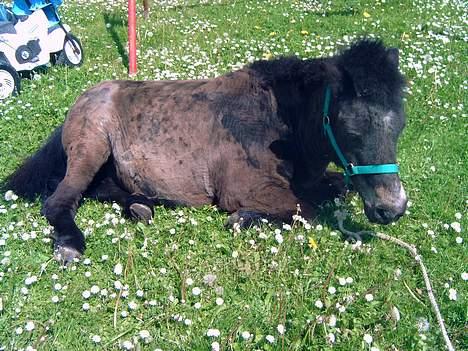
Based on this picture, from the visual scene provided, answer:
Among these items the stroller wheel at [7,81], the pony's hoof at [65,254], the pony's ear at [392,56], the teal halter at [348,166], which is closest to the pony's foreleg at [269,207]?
the teal halter at [348,166]

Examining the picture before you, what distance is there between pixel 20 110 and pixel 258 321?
533cm

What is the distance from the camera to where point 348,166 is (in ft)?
15.4

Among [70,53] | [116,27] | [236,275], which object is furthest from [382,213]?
[116,27]

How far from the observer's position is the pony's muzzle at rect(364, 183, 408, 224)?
14.5ft

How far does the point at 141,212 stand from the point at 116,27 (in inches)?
291

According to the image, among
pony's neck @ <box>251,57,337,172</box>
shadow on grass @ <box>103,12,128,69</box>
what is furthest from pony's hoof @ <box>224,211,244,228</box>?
shadow on grass @ <box>103,12,128,69</box>

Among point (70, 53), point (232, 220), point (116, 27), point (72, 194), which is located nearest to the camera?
point (232, 220)

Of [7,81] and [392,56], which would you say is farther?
[7,81]

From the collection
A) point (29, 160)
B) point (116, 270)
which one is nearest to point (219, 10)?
point (29, 160)

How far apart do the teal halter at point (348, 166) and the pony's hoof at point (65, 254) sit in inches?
99.6

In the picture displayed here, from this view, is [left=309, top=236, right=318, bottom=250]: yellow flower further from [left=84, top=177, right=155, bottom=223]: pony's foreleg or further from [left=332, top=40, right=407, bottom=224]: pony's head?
[left=84, top=177, right=155, bottom=223]: pony's foreleg

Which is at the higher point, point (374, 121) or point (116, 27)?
point (374, 121)

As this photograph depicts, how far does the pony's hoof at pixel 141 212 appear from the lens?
5.27m

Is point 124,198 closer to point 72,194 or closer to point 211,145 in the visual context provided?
point 72,194
